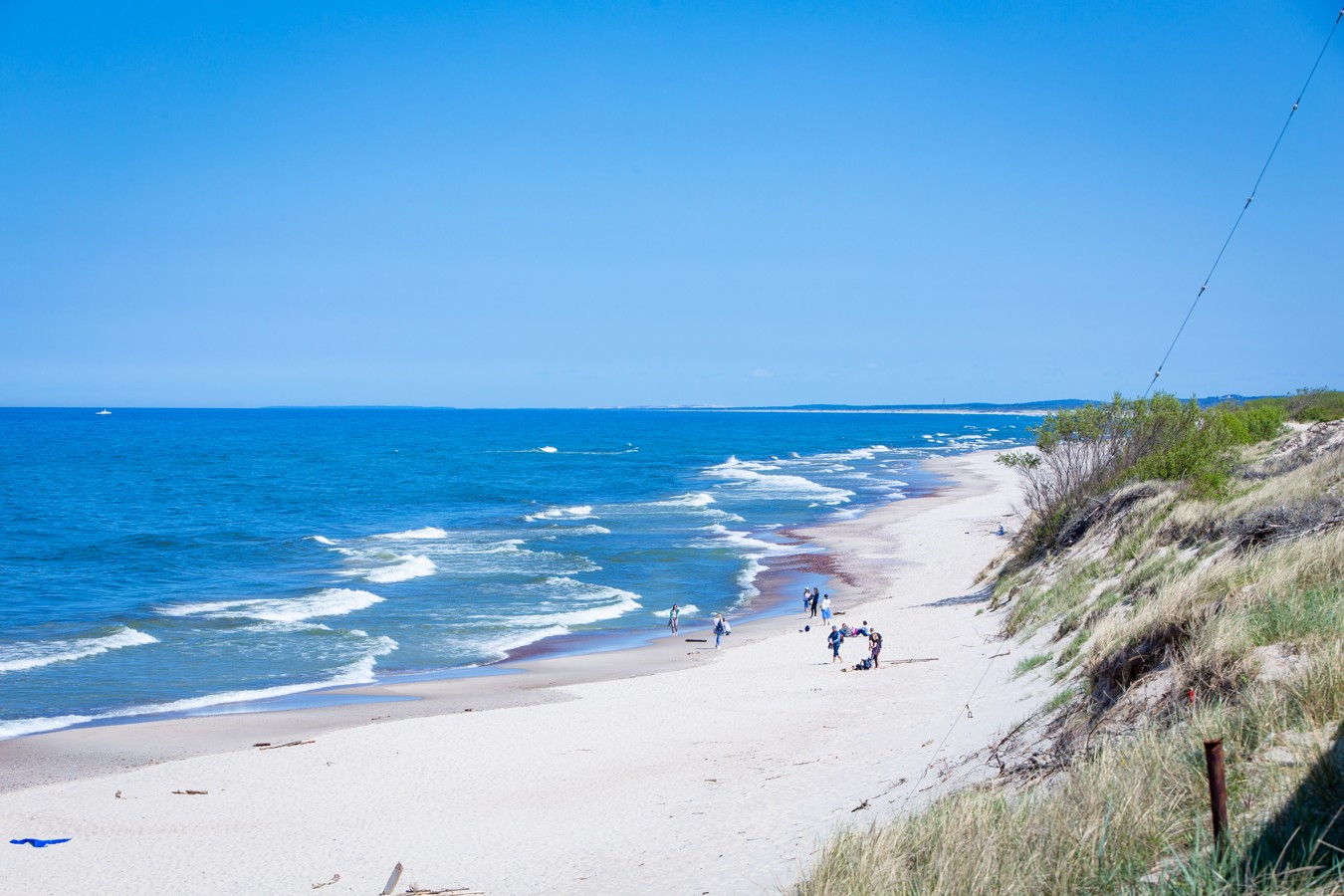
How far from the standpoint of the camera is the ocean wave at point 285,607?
3082 centimetres

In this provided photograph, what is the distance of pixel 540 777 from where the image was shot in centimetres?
1510

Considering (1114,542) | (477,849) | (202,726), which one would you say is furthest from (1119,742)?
(202,726)

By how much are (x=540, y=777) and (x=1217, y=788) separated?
1205 centimetres

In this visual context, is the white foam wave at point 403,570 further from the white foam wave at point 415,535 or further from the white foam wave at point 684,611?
the white foam wave at point 684,611

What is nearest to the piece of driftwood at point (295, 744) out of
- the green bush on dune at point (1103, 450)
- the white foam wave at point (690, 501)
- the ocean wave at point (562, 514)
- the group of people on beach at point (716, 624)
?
the group of people on beach at point (716, 624)

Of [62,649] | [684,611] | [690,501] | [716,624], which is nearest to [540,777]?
[716,624]

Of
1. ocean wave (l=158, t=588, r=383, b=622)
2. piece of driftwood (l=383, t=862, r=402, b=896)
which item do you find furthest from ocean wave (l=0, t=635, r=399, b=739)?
piece of driftwood (l=383, t=862, r=402, b=896)

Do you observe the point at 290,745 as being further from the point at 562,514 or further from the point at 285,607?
the point at 562,514

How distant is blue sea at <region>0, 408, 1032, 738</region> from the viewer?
25.0 meters

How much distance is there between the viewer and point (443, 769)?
15.9 metres

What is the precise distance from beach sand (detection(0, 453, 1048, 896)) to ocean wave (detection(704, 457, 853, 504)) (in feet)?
137

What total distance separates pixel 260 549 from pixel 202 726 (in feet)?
88.1

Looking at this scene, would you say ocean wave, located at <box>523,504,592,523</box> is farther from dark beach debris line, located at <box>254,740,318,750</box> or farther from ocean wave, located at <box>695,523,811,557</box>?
dark beach debris line, located at <box>254,740,318,750</box>

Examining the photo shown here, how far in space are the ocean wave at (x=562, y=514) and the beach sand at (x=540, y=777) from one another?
3183 centimetres
